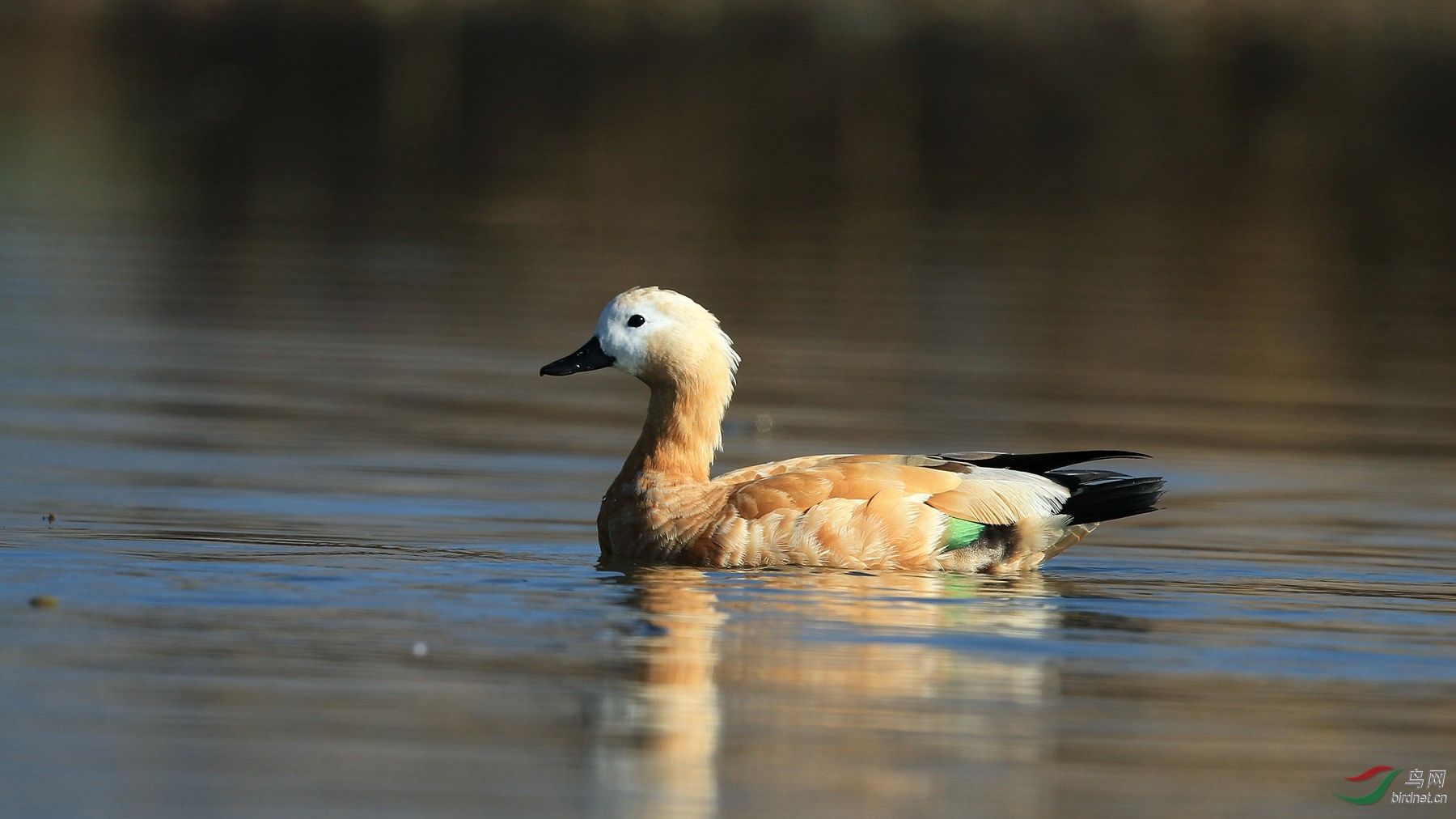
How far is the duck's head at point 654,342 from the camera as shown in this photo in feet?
32.3

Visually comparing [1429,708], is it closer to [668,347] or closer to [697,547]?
[697,547]

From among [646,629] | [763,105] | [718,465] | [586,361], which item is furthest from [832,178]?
[646,629]

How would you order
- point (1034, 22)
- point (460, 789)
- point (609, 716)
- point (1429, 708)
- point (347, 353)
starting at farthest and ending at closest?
point (1034, 22), point (347, 353), point (1429, 708), point (609, 716), point (460, 789)

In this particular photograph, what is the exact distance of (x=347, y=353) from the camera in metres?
14.8

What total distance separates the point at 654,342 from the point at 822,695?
3240mm

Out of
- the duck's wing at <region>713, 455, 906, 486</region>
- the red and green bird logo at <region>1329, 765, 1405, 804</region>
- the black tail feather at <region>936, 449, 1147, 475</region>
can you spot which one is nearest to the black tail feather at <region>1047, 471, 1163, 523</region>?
the black tail feather at <region>936, 449, 1147, 475</region>

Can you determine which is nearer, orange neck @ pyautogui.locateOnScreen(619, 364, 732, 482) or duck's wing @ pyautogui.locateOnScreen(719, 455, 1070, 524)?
duck's wing @ pyautogui.locateOnScreen(719, 455, 1070, 524)

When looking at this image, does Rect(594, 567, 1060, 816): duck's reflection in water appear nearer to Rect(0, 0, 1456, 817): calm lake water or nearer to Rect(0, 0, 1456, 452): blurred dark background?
Rect(0, 0, 1456, 817): calm lake water

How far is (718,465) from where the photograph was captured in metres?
12.2

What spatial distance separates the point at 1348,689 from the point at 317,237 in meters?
15.6

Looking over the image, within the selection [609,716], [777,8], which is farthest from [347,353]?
[777,8]

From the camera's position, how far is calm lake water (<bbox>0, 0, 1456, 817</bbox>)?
20.5ft

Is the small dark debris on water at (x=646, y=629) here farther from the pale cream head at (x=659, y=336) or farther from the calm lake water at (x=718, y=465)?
the pale cream head at (x=659, y=336)

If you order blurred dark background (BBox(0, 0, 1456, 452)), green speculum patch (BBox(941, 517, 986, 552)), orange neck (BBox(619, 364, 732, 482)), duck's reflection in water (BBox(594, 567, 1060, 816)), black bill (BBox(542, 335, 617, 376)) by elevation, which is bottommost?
duck's reflection in water (BBox(594, 567, 1060, 816))
